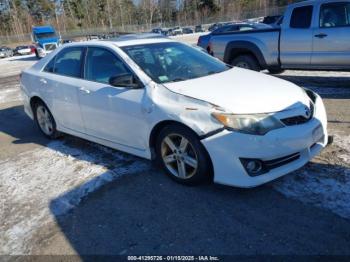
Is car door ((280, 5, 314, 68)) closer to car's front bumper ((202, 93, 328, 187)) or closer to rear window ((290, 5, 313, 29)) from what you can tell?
rear window ((290, 5, 313, 29))

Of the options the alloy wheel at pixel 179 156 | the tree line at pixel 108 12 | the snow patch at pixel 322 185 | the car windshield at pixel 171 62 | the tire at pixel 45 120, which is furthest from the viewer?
the tree line at pixel 108 12

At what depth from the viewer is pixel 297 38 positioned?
8.20 m

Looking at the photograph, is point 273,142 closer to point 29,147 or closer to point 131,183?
point 131,183

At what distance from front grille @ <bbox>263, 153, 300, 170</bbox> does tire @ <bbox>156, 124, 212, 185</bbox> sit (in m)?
A: 0.58

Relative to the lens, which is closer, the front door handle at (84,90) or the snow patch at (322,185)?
the snow patch at (322,185)

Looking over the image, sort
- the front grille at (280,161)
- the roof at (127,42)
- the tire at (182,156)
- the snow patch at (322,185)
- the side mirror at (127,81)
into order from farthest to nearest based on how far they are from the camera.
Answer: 1. the roof at (127,42)
2. the side mirror at (127,81)
3. the tire at (182,156)
4. the front grille at (280,161)
5. the snow patch at (322,185)

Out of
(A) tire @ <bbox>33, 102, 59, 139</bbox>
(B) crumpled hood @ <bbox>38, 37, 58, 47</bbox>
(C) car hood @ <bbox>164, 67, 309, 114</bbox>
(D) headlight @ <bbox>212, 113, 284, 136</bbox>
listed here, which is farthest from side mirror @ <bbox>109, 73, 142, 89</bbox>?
(B) crumpled hood @ <bbox>38, 37, 58, 47</bbox>

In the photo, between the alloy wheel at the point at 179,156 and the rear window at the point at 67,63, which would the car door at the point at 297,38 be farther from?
the alloy wheel at the point at 179,156

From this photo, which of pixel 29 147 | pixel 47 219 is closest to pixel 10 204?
pixel 47 219

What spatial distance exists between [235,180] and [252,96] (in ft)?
2.93

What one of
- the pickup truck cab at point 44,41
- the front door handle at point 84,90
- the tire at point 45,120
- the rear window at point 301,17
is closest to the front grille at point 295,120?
the front door handle at point 84,90

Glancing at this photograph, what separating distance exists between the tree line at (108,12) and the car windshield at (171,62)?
7804 centimetres

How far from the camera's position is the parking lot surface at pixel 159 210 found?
3088mm

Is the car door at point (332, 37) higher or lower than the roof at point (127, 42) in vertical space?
lower
